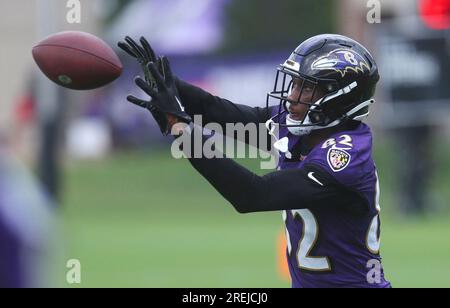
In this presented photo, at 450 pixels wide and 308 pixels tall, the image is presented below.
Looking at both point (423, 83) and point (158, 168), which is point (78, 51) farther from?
point (158, 168)

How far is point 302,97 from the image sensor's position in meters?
5.03

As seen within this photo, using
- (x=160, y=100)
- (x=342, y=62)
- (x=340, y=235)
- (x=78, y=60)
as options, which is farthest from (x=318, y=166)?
(x=78, y=60)

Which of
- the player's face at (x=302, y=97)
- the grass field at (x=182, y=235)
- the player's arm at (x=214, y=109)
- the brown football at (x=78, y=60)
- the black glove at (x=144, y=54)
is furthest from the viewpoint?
the grass field at (x=182, y=235)

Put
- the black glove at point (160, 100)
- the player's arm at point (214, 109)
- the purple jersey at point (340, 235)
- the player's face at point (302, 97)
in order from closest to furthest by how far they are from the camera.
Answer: the black glove at point (160, 100) → the purple jersey at point (340, 235) → the player's face at point (302, 97) → the player's arm at point (214, 109)

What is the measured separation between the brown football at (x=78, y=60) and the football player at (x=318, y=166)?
36cm

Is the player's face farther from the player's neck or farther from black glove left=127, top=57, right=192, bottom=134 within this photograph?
black glove left=127, top=57, right=192, bottom=134

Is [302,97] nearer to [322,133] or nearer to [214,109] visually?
[322,133]

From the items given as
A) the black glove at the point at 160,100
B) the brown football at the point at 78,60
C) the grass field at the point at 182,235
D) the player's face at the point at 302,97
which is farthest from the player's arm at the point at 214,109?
the grass field at the point at 182,235

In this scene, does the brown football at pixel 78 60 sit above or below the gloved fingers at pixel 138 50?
above

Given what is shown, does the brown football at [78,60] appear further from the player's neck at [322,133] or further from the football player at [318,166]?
the player's neck at [322,133]

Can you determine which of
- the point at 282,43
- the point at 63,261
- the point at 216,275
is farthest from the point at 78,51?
the point at 282,43

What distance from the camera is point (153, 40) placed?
89.6 feet

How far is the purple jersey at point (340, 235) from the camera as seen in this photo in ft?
16.0

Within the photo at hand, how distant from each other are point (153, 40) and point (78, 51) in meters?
22.3
